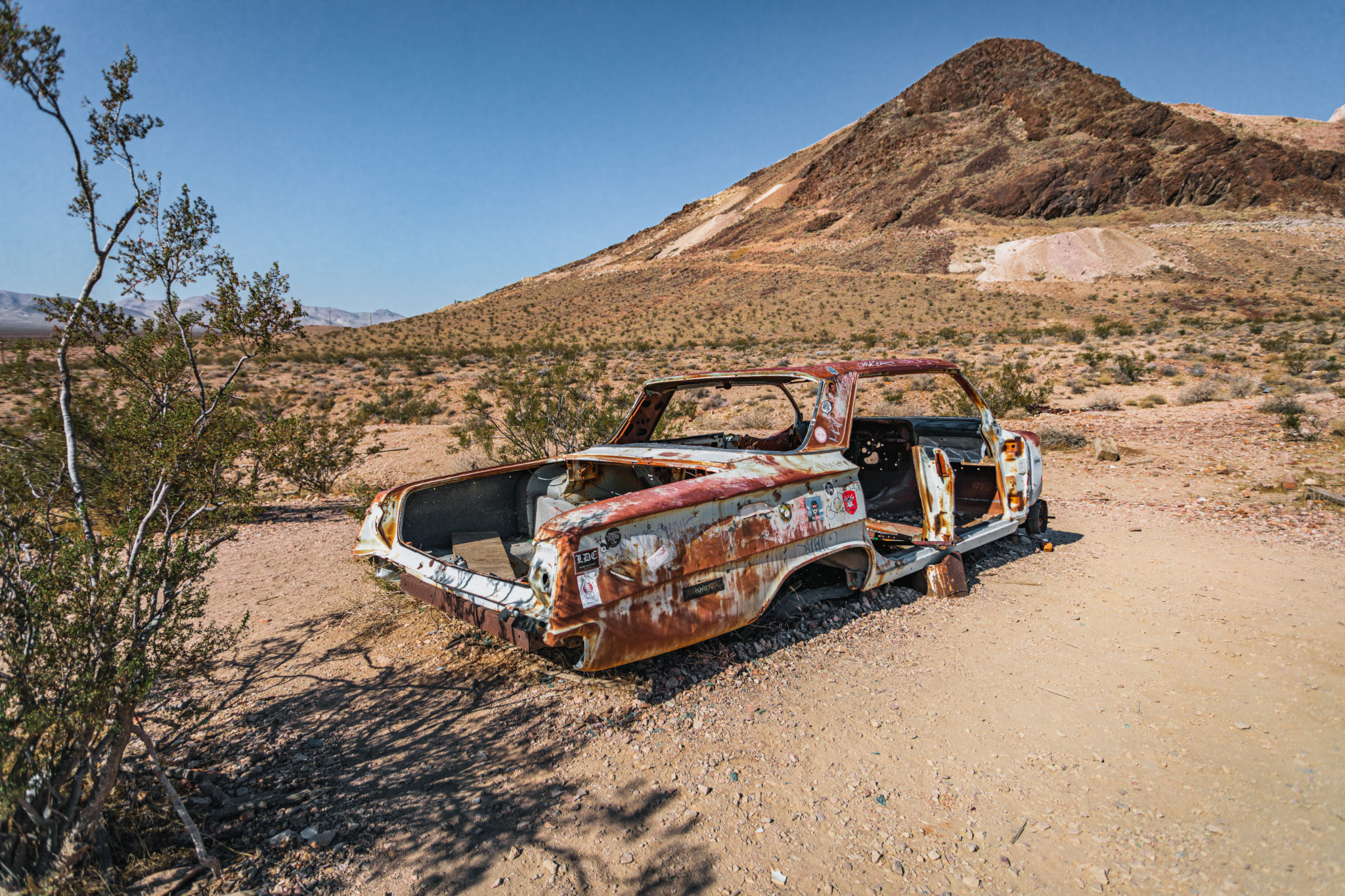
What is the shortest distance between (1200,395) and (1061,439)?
478 centimetres

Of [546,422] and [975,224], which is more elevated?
[975,224]

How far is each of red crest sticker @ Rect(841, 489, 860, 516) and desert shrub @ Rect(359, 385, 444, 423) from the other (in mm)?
11651

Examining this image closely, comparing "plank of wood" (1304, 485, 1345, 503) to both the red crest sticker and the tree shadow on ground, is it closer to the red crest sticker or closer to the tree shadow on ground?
the red crest sticker

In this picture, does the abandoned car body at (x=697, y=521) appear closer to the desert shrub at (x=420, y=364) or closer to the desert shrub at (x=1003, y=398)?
the desert shrub at (x=1003, y=398)

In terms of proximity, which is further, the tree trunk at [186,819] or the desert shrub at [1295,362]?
the desert shrub at [1295,362]

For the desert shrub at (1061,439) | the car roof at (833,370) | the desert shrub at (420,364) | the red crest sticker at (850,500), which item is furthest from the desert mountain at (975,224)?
the red crest sticker at (850,500)

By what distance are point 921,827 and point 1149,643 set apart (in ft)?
7.34

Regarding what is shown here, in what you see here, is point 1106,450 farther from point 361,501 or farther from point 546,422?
point 361,501

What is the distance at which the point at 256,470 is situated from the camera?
4.39 meters

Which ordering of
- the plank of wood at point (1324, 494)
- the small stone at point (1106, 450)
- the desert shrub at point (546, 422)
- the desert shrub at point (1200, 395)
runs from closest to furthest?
the plank of wood at point (1324, 494) → the desert shrub at point (546, 422) → the small stone at point (1106, 450) → the desert shrub at point (1200, 395)

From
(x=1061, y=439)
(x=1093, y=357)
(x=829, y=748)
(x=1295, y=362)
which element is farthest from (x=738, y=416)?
(x=1295, y=362)

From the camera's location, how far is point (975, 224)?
53156 mm

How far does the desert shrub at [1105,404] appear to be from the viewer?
1222 cm

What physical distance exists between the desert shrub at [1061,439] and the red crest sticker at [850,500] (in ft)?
23.1
